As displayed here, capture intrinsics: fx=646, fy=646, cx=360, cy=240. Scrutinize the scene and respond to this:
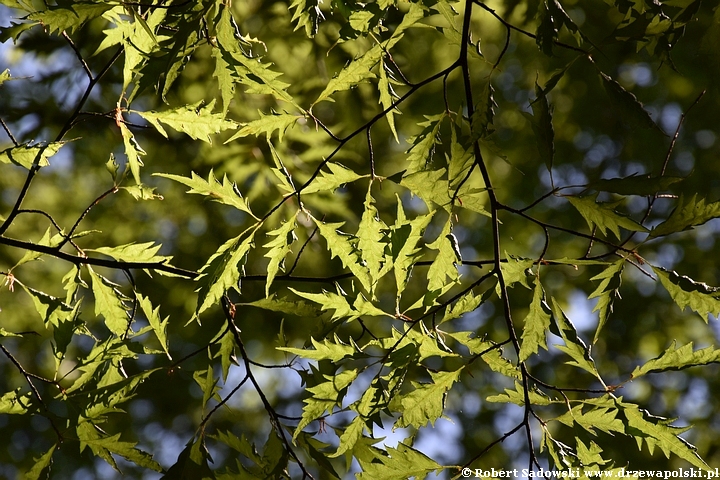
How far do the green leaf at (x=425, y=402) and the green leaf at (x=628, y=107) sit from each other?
0.98ft

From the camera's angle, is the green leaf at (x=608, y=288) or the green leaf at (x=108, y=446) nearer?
the green leaf at (x=608, y=288)

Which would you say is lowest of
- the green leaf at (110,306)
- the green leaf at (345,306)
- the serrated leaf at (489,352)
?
the green leaf at (110,306)

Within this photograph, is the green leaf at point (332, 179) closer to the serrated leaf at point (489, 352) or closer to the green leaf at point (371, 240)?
the green leaf at point (371, 240)

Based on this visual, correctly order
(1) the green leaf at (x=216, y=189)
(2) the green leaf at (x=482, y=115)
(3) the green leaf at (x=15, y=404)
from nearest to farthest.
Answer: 1. (2) the green leaf at (x=482, y=115)
2. (1) the green leaf at (x=216, y=189)
3. (3) the green leaf at (x=15, y=404)

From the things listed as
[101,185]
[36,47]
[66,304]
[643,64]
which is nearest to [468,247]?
[643,64]

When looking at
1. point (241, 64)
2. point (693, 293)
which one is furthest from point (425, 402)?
point (241, 64)

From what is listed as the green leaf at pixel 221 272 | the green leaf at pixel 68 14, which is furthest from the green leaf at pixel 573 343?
the green leaf at pixel 68 14

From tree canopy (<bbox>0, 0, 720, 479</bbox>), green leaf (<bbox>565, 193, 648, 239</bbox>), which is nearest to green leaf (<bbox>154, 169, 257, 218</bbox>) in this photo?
tree canopy (<bbox>0, 0, 720, 479</bbox>)

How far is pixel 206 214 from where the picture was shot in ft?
7.98

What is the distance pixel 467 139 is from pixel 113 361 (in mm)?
506

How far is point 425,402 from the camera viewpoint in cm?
68

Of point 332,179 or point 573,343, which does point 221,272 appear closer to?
point 332,179

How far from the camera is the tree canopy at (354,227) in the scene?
63cm

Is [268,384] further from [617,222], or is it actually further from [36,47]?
[617,222]
